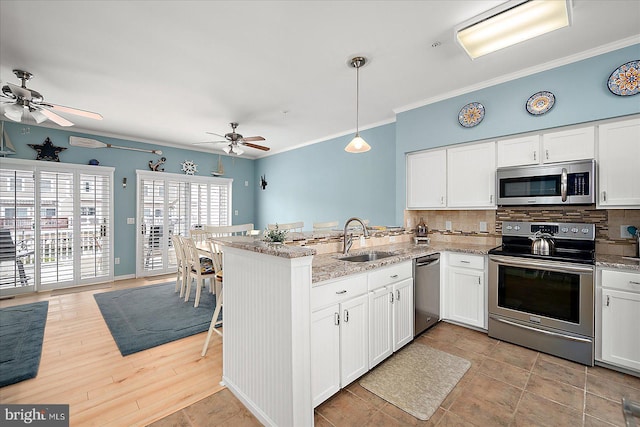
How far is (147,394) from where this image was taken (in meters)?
1.99

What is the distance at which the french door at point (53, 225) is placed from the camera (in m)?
4.27

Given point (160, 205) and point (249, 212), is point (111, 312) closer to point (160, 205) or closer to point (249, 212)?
point (160, 205)

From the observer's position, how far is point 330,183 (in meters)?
5.41

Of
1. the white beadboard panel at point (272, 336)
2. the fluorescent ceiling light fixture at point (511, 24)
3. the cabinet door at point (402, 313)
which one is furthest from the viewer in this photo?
the cabinet door at point (402, 313)

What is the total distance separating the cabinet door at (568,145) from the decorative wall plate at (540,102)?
0.79ft

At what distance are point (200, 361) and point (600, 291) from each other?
11.0ft

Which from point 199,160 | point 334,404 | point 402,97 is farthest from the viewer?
point 199,160

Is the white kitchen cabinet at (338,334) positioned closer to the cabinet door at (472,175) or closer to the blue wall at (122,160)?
the cabinet door at (472,175)

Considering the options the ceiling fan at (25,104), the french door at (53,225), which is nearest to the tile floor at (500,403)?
the ceiling fan at (25,104)

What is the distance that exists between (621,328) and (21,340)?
5.37 meters

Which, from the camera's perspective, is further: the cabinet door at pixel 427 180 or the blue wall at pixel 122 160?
the blue wall at pixel 122 160

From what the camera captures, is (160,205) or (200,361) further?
(160,205)

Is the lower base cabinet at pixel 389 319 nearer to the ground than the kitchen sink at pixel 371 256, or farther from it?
nearer to the ground

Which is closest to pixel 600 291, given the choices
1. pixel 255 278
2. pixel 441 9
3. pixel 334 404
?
pixel 334 404
